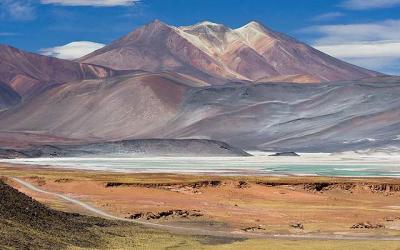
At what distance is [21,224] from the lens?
36.7 meters

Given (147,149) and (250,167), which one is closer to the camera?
(250,167)

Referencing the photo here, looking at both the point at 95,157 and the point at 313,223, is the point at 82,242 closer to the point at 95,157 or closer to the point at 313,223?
the point at 313,223

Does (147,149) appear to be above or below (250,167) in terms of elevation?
above

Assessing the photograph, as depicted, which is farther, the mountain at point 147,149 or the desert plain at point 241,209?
the mountain at point 147,149

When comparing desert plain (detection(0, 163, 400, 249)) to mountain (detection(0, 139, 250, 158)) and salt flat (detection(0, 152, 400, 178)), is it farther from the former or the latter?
mountain (detection(0, 139, 250, 158))

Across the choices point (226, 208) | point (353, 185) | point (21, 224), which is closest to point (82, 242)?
point (21, 224)

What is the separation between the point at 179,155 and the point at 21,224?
5784 inches

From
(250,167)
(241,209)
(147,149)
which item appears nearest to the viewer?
(241,209)

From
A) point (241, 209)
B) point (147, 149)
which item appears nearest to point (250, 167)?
point (147, 149)

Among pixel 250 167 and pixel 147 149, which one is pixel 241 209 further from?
pixel 147 149

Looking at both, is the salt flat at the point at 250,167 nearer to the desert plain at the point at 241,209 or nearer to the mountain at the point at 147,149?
the mountain at the point at 147,149

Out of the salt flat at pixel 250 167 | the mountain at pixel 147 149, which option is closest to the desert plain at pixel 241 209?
the salt flat at pixel 250 167

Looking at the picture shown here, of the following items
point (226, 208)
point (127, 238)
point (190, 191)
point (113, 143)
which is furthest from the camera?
point (113, 143)

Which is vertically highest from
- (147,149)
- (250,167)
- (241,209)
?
(147,149)
